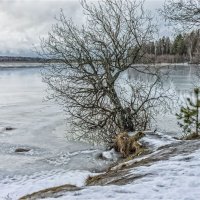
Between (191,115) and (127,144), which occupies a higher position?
(191,115)

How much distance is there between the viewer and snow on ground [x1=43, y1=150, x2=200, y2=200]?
4645 millimetres

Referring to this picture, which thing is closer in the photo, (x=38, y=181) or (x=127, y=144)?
(x=38, y=181)

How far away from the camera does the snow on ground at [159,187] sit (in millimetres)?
4645

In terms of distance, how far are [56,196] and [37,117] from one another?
15672 mm

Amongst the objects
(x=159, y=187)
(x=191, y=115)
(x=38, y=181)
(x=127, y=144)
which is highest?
(x=159, y=187)

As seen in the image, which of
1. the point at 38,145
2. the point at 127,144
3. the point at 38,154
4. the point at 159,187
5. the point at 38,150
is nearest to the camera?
the point at 159,187

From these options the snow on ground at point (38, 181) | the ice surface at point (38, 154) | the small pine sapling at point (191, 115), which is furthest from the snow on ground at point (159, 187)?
the small pine sapling at point (191, 115)

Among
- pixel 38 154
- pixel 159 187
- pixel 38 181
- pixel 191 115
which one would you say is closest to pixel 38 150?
pixel 38 154

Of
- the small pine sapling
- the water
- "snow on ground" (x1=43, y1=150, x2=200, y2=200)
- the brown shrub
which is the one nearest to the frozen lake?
the water

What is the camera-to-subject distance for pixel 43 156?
12.4 meters

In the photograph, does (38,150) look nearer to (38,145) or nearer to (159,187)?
(38,145)

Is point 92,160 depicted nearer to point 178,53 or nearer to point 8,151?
point 8,151

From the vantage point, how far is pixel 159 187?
16.4 feet

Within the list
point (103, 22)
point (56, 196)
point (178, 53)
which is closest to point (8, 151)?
point (103, 22)
